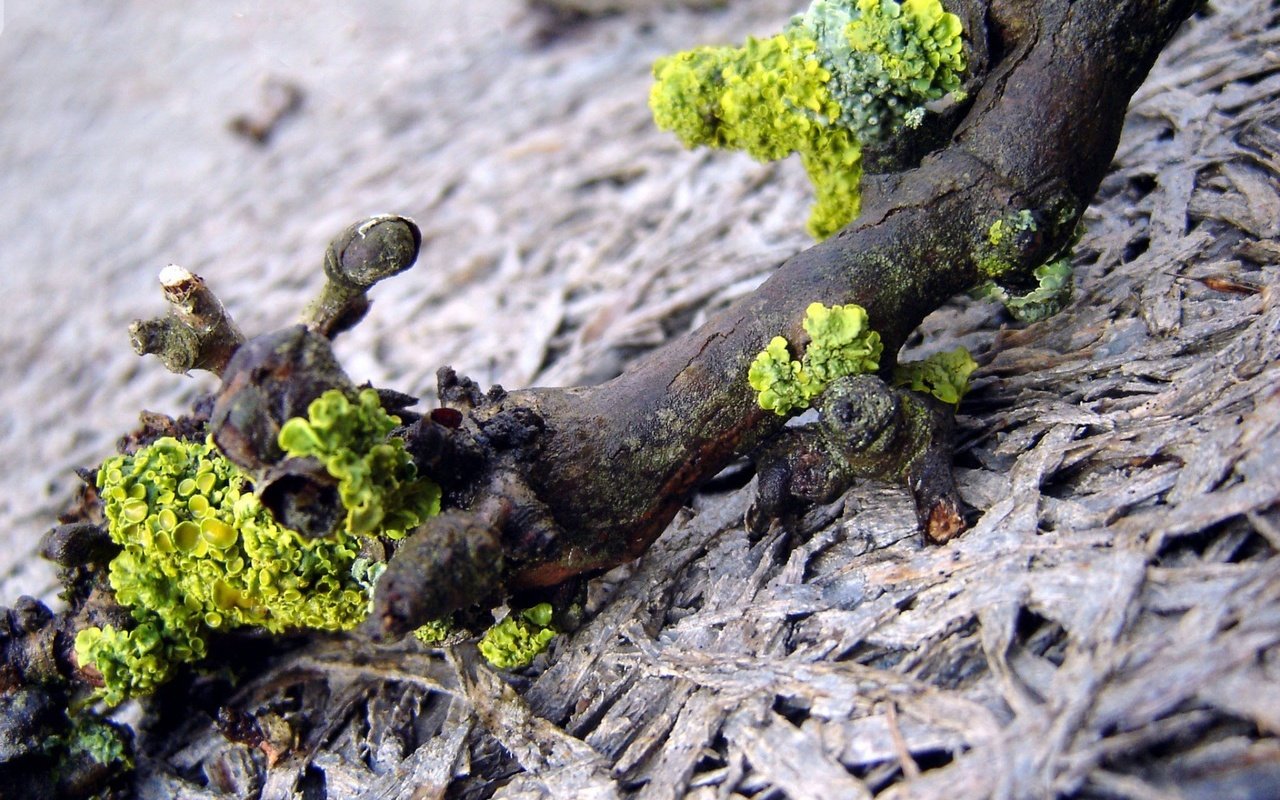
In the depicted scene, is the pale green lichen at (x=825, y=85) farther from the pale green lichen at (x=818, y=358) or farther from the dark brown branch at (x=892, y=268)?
the pale green lichen at (x=818, y=358)

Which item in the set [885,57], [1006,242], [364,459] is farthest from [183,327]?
[1006,242]

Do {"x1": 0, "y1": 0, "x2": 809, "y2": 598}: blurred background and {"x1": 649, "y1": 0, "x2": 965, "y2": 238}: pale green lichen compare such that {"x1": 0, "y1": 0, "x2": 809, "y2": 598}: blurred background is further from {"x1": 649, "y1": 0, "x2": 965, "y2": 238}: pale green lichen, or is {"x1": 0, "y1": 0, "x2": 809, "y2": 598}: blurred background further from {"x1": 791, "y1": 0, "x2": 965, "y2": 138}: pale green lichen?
{"x1": 791, "y1": 0, "x2": 965, "y2": 138}: pale green lichen

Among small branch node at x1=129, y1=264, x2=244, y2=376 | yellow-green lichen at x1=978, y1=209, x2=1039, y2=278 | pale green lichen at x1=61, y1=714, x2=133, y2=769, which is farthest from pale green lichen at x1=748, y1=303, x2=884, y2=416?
pale green lichen at x1=61, y1=714, x2=133, y2=769

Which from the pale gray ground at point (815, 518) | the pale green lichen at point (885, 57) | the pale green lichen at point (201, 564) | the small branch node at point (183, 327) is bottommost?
the pale gray ground at point (815, 518)

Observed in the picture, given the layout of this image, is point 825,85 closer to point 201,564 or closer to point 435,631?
point 435,631

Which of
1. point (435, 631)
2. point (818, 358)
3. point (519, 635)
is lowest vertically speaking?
point (519, 635)

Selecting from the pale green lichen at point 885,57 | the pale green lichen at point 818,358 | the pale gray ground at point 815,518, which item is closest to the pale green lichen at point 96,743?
the pale gray ground at point 815,518
